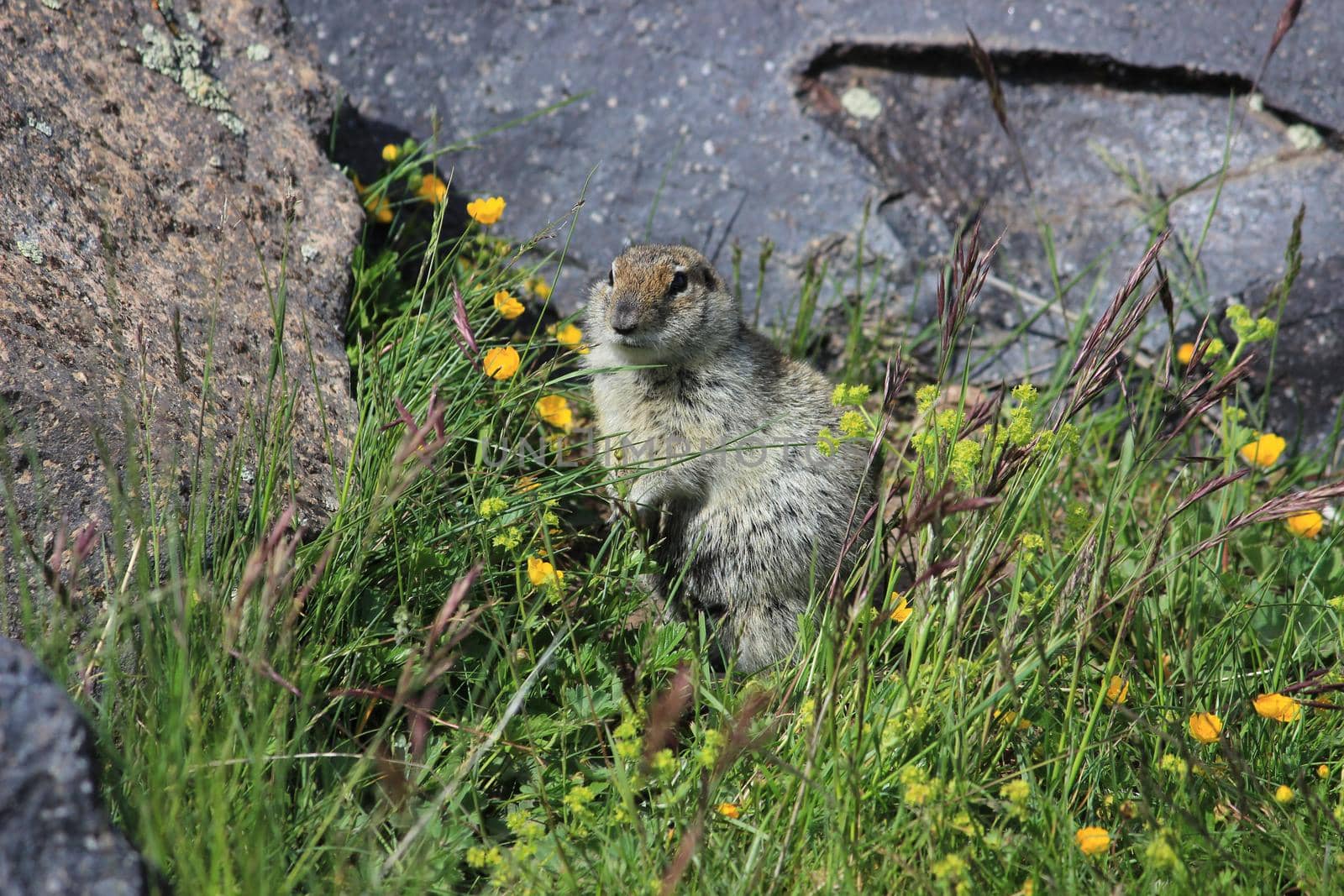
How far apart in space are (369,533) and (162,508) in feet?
2.78

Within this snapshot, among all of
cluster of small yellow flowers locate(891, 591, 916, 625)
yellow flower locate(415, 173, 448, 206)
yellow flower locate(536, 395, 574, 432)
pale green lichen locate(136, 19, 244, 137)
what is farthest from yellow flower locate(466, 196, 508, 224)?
cluster of small yellow flowers locate(891, 591, 916, 625)

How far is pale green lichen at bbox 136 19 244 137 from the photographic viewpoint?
460cm

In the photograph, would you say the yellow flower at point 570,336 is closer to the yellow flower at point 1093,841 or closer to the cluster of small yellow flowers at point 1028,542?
the cluster of small yellow flowers at point 1028,542

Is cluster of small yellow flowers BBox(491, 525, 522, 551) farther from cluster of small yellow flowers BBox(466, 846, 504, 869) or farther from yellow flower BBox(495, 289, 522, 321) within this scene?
yellow flower BBox(495, 289, 522, 321)

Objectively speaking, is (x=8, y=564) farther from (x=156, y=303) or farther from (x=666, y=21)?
(x=666, y=21)

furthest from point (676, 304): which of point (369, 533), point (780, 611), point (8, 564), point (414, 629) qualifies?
point (8, 564)

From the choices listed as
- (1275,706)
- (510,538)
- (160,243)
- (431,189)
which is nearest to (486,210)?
(431,189)

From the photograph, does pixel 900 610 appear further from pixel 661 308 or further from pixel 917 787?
pixel 661 308

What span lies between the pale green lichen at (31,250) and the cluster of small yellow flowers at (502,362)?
138cm

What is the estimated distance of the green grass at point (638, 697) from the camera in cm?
262

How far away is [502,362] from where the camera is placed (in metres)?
3.90

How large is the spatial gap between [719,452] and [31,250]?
234 centimetres

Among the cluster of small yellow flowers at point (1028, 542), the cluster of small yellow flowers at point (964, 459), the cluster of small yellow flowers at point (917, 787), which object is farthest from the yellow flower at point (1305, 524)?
the cluster of small yellow flowers at point (917, 787)

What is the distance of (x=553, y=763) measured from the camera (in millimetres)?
3436
